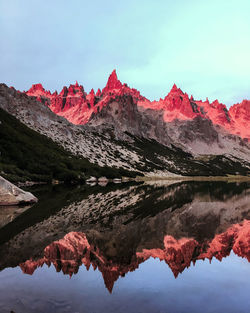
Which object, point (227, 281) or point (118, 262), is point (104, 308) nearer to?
point (118, 262)

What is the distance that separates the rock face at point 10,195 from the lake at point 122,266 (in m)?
9.47

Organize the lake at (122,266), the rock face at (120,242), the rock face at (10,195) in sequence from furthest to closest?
the rock face at (10,195) → the rock face at (120,242) → the lake at (122,266)

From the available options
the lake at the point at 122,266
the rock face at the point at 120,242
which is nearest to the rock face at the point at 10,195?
the rock face at the point at 120,242

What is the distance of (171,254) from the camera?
1554 cm

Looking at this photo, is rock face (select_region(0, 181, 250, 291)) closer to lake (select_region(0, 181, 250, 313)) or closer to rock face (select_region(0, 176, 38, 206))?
lake (select_region(0, 181, 250, 313))

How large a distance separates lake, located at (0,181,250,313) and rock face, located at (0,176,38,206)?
9473mm

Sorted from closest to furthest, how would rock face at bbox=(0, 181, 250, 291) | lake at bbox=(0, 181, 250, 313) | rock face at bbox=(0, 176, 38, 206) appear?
lake at bbox=(0, 181, 250, 313) < rock face at bbox=(0, 181, 250, 291) < rock face at bbox=(0, 176, 38, 206)

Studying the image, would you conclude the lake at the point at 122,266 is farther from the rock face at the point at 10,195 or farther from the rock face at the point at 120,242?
the rock face at the point at 10,195

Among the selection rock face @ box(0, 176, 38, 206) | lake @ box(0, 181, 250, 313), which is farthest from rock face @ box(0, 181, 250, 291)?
rock face @ box(0, 176, 38, 206)

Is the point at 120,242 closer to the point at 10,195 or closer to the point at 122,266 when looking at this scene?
the point at 122,266

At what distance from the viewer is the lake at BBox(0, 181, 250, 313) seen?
31.7 ft

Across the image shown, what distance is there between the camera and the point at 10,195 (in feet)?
109

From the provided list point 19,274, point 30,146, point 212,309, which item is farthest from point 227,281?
point 30,146

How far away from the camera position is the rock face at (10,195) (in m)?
32.8
